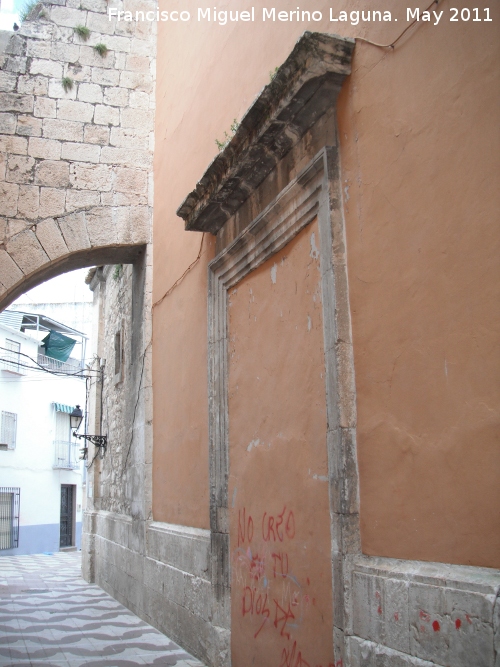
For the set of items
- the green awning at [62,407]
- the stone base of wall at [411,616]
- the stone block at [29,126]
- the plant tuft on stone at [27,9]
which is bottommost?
the stone base of wall at [411,616]

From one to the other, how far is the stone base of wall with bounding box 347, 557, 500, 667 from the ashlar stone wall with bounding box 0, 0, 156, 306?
4649mm

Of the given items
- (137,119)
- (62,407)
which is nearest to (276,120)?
(137,119)

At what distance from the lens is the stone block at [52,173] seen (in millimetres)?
6285

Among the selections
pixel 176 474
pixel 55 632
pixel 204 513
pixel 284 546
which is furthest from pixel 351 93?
pixel 55 632

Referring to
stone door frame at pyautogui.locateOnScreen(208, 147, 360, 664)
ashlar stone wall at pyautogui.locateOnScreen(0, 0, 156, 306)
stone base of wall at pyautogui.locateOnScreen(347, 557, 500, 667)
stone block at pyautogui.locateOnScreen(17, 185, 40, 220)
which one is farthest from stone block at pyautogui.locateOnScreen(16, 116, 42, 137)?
stone base of wall at pyautogui.locateOnScreen(347, 557, 500, 667)

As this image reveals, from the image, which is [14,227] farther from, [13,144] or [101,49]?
[101,49]

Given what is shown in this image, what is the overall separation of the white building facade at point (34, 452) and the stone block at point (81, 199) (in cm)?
1125

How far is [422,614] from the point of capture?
6.94 feet

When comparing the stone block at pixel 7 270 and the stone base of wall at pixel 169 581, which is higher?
the stone block at pixel 7 270

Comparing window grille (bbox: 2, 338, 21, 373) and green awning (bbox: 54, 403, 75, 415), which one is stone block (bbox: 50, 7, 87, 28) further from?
green awning (bbox: 54, 403, 75, 415)

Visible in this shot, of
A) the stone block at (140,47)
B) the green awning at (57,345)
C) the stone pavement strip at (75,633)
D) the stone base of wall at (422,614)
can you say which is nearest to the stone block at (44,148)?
the stone block at (140,47)

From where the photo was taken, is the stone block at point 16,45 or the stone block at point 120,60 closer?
the stone block at point 16,45

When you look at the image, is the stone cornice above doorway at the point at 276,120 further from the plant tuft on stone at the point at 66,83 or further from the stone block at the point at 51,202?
the plant tuft on stone at the point at 66,83

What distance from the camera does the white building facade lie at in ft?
59.2
